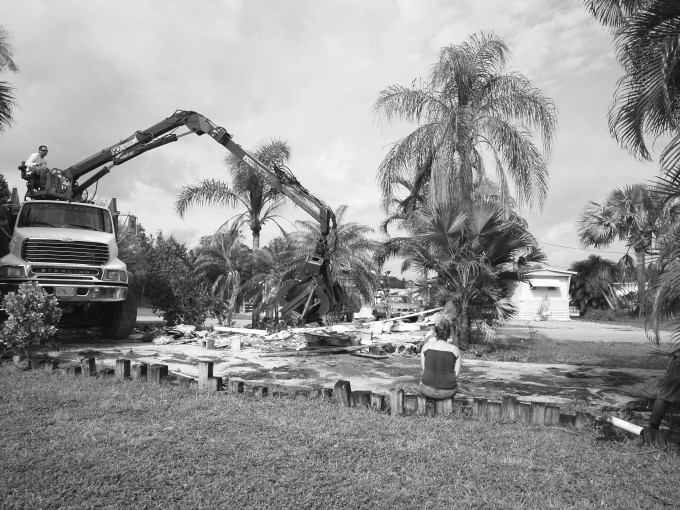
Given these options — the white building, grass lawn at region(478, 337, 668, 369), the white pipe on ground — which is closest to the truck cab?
grass lawn at region(478, 337, 668, 369)

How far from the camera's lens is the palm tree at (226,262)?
985 inches

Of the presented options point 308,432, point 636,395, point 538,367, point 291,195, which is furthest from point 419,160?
point 308,432

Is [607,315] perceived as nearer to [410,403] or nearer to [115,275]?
[115,275]

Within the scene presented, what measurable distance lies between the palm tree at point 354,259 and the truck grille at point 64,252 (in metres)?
10.1

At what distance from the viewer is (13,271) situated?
457 inches

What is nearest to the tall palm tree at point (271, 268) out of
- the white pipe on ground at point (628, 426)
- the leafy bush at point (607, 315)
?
the white pipe on ground at point (628, 426)

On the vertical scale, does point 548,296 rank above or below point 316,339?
above

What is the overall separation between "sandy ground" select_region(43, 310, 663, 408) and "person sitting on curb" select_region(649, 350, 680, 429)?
1821mm

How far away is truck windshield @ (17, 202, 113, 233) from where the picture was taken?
12.6m

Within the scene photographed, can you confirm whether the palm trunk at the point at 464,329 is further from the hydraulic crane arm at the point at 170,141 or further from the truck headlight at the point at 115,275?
the truck headlight at the point at 115,275

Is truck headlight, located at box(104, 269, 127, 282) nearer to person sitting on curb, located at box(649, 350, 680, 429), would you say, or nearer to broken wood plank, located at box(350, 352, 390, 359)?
broken wood plank, located at box(350, 352, 390, 359)

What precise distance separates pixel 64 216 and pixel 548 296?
33525 mm

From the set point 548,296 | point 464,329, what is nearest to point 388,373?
point 464,329

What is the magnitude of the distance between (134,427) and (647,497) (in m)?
4.28
